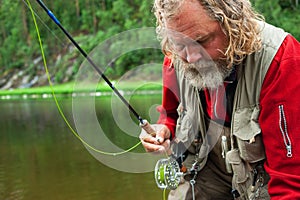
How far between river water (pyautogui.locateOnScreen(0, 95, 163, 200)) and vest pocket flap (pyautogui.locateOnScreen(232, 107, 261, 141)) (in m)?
4.38

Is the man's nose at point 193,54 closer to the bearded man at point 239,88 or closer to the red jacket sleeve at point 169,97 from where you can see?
the bearded man at point 239,88

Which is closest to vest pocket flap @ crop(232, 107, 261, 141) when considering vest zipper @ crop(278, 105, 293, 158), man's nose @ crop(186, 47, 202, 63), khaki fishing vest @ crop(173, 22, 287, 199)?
khaki fishing vest @ crop(173, 22, 287, 199)

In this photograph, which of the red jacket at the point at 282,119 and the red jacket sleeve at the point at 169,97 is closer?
the red jacket at the point at 282,119

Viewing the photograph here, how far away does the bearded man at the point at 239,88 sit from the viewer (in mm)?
1888

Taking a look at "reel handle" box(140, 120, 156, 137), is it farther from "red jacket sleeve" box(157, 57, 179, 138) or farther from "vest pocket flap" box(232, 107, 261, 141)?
"vest pocket flap" box(232, 107, 261, 141)

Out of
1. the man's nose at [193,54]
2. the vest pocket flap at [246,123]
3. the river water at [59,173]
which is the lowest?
the river water at [59,173]

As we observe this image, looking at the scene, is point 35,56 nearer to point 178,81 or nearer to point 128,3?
point 128,3

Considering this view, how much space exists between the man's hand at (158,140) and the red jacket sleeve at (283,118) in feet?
1.91

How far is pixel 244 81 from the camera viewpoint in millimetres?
2059

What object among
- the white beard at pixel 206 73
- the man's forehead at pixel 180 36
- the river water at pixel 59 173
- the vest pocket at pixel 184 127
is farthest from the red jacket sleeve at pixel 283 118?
the river water at pixel 59 173

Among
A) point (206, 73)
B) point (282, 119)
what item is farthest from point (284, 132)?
point (206, 73)

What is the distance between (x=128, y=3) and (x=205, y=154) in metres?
38.8

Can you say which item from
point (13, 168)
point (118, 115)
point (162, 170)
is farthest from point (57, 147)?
point (162, 170)

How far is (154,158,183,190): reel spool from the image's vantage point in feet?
8.45
